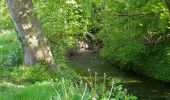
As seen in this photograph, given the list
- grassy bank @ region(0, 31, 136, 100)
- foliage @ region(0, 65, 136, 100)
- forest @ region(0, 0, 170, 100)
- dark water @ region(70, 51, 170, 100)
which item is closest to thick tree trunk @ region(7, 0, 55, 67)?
forest @ region(0, 0, 170, 100)

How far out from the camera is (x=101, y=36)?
24.3 metres

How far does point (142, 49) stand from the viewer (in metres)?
21.6

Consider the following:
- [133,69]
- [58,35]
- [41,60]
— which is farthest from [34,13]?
[133,69]

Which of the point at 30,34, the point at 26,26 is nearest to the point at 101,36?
the point at 30,34

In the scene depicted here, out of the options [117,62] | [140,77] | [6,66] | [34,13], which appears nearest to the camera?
[34,13]

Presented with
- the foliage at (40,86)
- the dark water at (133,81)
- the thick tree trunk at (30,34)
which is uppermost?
the thick tree trunk at (30,34)

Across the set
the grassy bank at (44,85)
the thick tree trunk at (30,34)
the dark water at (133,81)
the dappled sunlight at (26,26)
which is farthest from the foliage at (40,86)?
the dark water at (133,81)

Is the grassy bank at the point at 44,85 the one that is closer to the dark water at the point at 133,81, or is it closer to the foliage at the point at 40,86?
the foliage at the point at 40,86

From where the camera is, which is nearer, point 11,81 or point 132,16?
point 11,81

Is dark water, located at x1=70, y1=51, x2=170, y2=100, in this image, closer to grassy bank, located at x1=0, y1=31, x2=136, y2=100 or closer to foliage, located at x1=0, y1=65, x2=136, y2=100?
grassy bank, located at x1=0, y1=31, x2=136, y2=100

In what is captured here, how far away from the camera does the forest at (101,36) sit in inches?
518

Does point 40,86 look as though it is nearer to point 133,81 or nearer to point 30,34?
point 30,34

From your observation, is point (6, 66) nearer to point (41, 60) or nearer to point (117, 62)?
point (41, 60)

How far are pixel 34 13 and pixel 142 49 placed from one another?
9796 mm
